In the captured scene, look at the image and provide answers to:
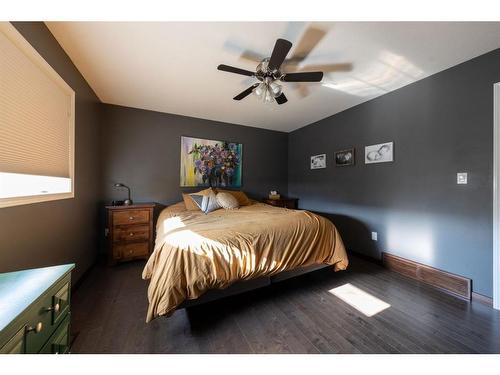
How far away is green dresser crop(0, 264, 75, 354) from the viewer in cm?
56

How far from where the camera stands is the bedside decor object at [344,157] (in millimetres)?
2908

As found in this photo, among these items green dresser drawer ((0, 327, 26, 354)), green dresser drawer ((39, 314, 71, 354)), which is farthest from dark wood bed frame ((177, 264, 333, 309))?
green dresser drawer ((0, 327, 26, 354))

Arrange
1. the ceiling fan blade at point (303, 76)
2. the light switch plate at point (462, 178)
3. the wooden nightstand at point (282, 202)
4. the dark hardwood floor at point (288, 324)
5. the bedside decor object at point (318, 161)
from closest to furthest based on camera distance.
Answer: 1. the dark hardwood floor at point (288, 324)
2. the ceiling fan blade at point (303, 76)
3. the light switch plate at point (462, 178)
4. the bedside decor object at point (318, 161)
5. the wooden nightstand at point (282, 202)

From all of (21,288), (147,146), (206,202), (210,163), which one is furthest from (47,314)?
(210,163)

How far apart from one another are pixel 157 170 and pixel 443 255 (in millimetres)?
3951

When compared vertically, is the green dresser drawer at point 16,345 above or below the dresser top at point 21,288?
below

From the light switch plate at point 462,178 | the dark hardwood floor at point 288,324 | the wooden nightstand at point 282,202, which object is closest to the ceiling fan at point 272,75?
the light switch plate at point 462,178

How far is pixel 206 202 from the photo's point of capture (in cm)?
278

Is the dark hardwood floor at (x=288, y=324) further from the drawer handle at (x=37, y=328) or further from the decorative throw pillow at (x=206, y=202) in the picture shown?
the decorative throw pillow at (x=206, y=202)

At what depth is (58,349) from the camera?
32.3 inches

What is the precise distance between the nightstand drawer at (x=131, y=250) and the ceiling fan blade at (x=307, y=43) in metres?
2.91

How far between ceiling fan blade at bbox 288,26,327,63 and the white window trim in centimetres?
167

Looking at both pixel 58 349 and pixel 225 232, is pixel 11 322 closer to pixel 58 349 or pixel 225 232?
pixel 58 349

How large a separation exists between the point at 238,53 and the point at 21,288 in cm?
206
